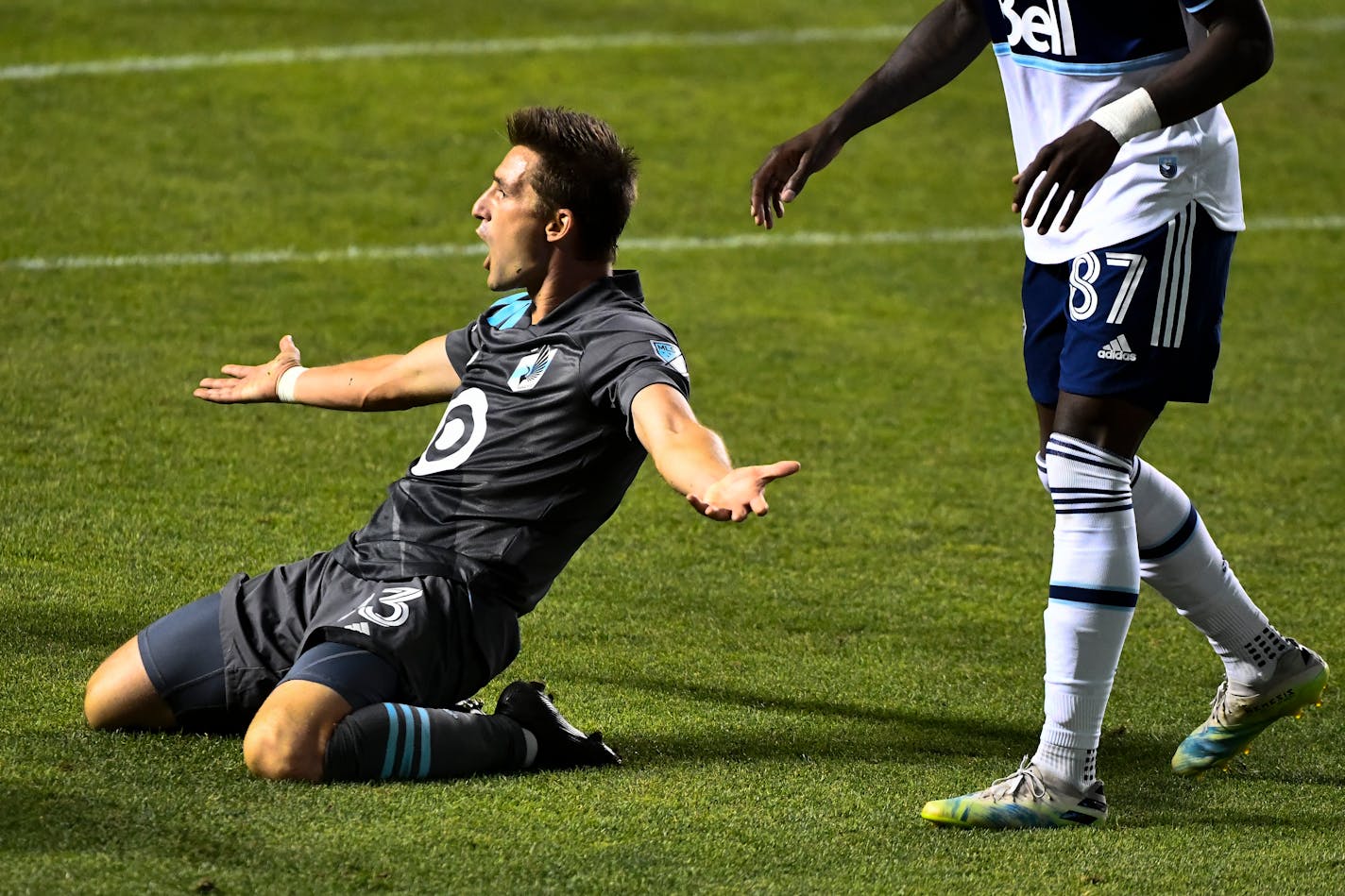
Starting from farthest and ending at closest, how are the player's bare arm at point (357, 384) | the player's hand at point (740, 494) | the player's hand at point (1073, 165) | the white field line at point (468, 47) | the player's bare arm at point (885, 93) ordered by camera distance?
1. the white field line at point (468, 47)
2. the player's bare arm at point (357, 384)
3. the player's bare arm at point (885, 93)
4. the player's hand at point (1073, 165)
5. the player's hand at point (740, 494)

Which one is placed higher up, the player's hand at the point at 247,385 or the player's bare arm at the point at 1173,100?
the player's bare arm at the point at 1173,100

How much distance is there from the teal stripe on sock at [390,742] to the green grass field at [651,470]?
0.38 feet

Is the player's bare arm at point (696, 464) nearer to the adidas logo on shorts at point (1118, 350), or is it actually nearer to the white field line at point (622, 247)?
the adidas logo on shorts at point (1118, 350)

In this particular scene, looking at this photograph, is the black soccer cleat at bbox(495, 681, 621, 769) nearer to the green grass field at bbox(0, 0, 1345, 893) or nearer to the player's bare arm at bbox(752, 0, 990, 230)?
the green grass field at bbox(0, 0, 1345, 893)

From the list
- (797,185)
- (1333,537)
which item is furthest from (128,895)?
(1333,537)

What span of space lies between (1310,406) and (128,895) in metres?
6.02

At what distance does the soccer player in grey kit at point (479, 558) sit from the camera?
11.6 ft

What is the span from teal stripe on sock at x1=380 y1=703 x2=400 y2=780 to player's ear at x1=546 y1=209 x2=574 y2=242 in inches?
41.2

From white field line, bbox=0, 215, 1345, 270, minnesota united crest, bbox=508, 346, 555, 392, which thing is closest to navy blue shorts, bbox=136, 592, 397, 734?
minnesota united crest, bbox=508, 346, 555, 392

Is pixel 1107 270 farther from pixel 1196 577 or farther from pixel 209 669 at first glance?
pixel 209 669

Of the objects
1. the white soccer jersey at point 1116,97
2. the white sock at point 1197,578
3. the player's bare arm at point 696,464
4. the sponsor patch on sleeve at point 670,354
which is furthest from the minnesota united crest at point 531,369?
the white sock at point 1197,578

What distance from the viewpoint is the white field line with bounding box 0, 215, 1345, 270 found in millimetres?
8625

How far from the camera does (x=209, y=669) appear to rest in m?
3.77

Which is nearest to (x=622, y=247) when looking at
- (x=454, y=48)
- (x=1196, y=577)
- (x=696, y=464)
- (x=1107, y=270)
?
(x=454, y=48)
